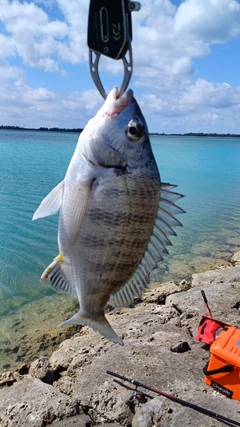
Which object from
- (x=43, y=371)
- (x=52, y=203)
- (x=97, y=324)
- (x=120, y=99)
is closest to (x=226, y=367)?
(x=43, y=371)

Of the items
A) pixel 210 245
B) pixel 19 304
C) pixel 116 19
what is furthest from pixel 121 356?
pixel 210 245

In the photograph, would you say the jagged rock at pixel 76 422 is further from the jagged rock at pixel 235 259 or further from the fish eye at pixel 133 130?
the jagged rock at pixel 235 259

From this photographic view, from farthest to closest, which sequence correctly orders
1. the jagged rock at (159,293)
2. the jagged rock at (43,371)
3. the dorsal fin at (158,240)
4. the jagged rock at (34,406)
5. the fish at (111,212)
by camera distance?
the jagged rock at (159,293) < the jagged rock at (43,371) < the jagged rock at (34,406) < the dorsal fin at (158,240) < the fish at (111,212)

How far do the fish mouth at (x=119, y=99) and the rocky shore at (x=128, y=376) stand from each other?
14.3 ft

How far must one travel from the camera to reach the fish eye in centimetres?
268

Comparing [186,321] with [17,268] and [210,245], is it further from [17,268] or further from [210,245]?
[210,245]

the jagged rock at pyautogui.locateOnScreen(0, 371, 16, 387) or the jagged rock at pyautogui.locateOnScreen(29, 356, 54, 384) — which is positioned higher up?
the jagged rock at pyautogui.locateOnScreen(29, 356, 54, 384)

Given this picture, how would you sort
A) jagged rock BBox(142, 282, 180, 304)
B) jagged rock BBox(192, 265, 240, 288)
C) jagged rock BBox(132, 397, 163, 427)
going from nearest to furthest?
jagged rock BBox(132, 397, 163, 427) < jagged rock BBox(142, 282, 180, 304) < jagged rock BBox(192, 265, 240, 288)

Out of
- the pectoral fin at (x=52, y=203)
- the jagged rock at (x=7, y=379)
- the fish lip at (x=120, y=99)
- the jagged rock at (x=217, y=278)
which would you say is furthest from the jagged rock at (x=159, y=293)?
the fish lip at (x=120, y=99)

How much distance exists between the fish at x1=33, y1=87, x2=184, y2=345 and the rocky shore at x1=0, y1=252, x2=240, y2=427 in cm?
342

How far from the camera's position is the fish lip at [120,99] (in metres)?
2.62

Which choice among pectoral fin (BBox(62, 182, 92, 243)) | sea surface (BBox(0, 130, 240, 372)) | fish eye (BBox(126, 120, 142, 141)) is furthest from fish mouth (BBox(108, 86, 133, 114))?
sea surface (BBox(0, 130, 240, 372))

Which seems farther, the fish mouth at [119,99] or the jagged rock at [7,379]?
the jagged rock at [7,379]

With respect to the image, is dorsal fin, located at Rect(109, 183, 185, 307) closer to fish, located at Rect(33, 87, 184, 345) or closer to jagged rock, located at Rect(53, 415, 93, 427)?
fish, located at Rect(33, 87, 184, 345)
